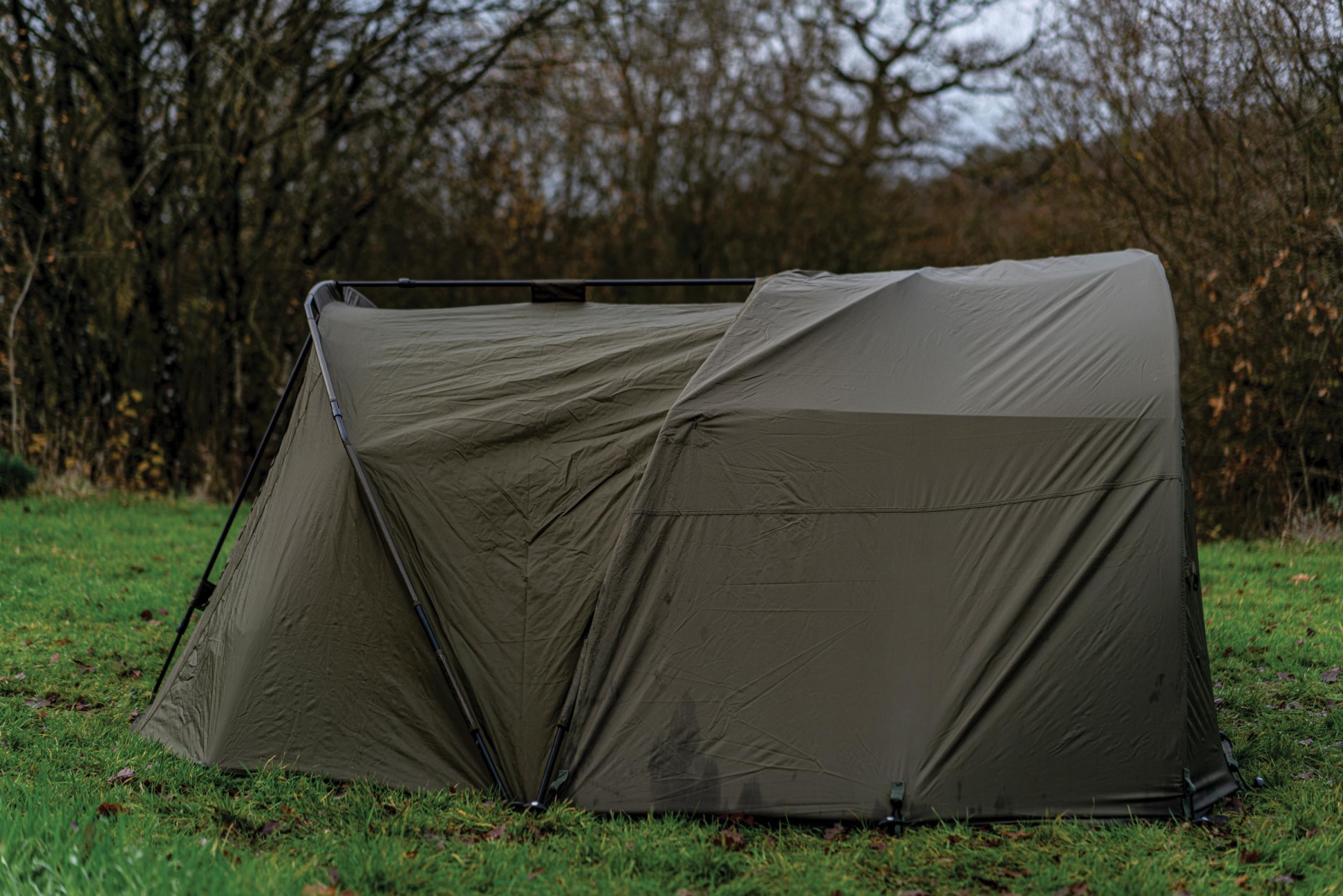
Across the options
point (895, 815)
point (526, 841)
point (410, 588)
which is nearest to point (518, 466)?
point (410, 588)

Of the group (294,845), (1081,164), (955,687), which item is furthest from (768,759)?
(1081,164)

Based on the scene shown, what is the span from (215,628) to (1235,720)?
4.17 m

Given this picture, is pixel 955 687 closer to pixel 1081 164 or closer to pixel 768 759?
pixel 768 759

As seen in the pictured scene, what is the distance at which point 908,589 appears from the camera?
353 centimetres

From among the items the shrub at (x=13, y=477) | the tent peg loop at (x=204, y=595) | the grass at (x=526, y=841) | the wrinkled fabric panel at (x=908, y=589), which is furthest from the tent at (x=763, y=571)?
the shrub at (x=13, y=477)

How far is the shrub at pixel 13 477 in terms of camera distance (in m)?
8.73

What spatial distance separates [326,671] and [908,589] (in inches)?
80.9

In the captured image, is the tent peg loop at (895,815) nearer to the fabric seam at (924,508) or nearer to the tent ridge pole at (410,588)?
the fabric seam at (924,508)

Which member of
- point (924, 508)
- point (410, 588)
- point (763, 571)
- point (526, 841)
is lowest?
point (526, 841)

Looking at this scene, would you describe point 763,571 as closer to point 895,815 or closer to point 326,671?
point 895,815

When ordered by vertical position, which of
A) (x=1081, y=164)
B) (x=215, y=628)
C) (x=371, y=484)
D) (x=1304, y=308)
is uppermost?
(x=1081, y=164)

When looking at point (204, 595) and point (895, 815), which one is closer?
point (895, 815)

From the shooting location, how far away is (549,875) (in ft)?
9.90

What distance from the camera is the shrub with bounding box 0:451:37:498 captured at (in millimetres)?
8734
